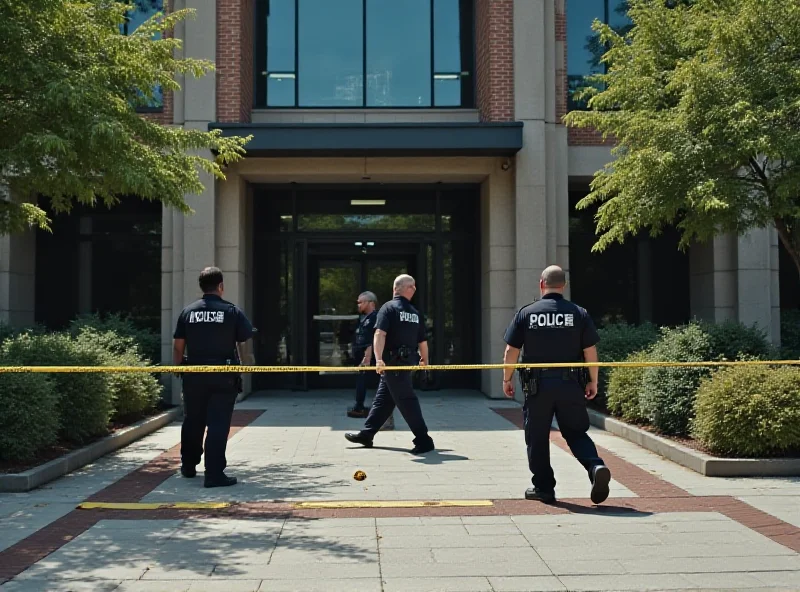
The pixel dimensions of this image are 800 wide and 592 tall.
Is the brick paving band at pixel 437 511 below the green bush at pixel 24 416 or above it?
below

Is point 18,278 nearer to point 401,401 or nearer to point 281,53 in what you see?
point 281,53

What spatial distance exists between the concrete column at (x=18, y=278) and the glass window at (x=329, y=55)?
19.3ft

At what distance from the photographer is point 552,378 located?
269 inches

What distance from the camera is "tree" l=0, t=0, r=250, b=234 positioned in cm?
827

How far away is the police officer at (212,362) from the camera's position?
771 cm

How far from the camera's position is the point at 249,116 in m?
15.7

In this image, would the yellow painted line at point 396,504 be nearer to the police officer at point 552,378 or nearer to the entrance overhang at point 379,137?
the police officer at point 552,378

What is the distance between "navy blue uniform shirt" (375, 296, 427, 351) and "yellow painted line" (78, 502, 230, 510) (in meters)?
2.89

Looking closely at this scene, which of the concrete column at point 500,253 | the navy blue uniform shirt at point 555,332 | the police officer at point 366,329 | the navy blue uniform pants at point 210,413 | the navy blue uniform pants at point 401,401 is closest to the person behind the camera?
the navy blue uniform shirt at point 555,332

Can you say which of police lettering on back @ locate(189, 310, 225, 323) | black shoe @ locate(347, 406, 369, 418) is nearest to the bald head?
police lettering on back @ locate(189, 310, 225, 323)

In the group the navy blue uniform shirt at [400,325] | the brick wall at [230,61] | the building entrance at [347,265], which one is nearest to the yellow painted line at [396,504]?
the navy blue uniform shirt at [400,325]

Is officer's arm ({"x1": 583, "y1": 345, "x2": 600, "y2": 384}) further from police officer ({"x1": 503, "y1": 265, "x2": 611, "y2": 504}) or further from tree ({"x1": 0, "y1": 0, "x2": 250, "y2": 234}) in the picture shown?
tree ({"x1": 0, "y1": 0, "x2": 250, "y2": 234})

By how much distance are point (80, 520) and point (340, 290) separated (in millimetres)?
11251

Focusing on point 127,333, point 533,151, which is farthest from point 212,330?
point 533,151
